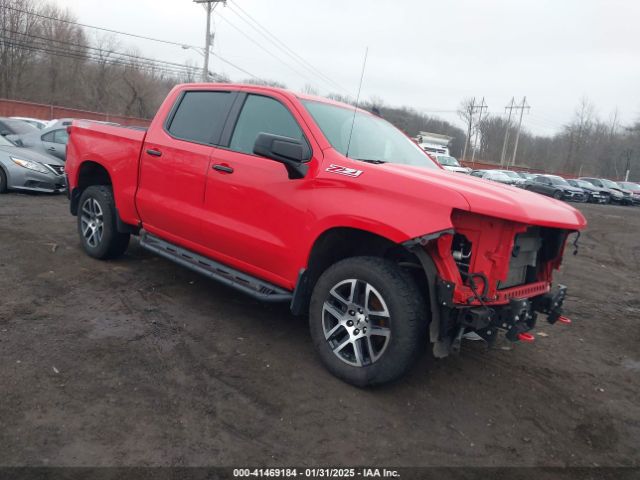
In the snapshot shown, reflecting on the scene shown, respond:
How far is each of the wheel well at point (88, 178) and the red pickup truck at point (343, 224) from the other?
2.95 feet

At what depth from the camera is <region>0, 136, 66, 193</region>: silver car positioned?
33.2 feet

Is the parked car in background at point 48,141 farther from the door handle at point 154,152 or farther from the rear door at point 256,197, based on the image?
the rear door at point 256,197

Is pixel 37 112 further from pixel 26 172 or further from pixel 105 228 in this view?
pixel 105 228

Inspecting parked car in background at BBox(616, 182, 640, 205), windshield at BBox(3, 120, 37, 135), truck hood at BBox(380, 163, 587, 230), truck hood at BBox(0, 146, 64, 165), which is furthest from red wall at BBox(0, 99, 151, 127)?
truck hood at BBox(380, 163, 587, 230)

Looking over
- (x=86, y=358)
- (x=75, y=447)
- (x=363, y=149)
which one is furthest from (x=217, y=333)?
(x=363, y=149)

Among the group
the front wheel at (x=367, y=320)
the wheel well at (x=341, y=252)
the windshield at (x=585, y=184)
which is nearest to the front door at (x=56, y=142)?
the wheel well at (x=341, y=252)

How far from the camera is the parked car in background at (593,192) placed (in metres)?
32.2

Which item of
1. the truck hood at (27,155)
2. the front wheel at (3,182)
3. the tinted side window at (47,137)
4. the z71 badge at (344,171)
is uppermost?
the z71 badge at (344,171)

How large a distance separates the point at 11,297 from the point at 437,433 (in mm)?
3801

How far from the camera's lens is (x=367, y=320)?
134 inches

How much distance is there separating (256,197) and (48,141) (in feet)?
36.8

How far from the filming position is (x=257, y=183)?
156 inches

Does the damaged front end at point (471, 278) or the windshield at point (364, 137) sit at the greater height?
the windshield at point (364, 137)

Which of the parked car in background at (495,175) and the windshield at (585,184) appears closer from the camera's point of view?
the parked car in background at (495,175)
